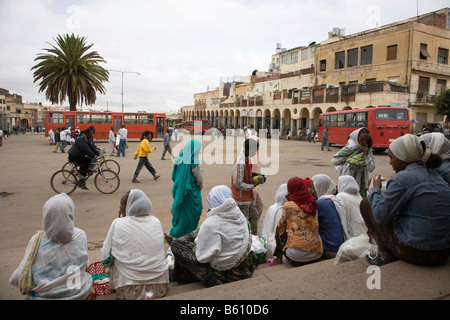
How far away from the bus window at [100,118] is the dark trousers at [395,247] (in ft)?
93.2

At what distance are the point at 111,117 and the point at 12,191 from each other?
844 inches

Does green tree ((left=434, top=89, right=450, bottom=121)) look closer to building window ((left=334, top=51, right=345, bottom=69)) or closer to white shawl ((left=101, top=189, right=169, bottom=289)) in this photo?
building window ((left=334, top=51, right=345, bottom=69))

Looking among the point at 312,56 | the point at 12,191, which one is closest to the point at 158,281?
the point at 12,191

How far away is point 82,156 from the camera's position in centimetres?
758

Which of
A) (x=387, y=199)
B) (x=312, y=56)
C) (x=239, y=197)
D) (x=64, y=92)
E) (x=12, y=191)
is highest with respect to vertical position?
(x=312, y=56)

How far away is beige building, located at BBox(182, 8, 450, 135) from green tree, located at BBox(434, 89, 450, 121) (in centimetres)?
166

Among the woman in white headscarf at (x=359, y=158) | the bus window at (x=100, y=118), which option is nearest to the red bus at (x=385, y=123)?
the woman in white headscarf at (x=359, y=158)

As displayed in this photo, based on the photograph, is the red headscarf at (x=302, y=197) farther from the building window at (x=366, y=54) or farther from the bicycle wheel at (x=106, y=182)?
the building window at (x=366, y=54)

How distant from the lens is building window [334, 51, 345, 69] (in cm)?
3441

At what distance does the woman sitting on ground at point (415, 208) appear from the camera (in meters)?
2.33
